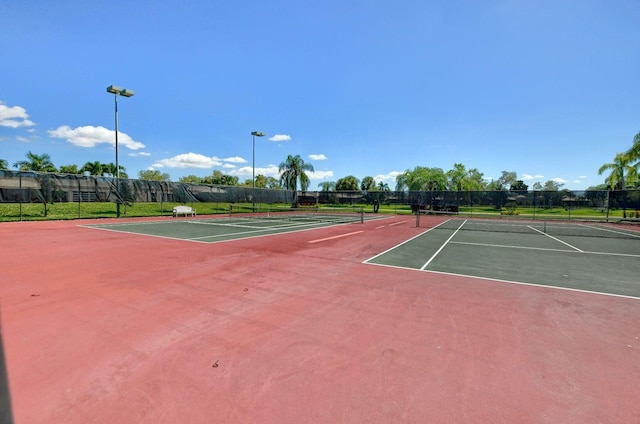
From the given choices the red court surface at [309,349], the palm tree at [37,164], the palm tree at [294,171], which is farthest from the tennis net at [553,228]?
the palm tree at [37,164]

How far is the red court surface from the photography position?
238cm

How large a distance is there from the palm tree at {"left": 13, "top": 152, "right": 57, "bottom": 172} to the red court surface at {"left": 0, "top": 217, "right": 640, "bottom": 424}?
49395mm

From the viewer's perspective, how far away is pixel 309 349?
331cm

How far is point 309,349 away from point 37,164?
185 ft

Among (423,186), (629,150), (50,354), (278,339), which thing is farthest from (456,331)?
(423,186)

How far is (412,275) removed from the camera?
6.66 m

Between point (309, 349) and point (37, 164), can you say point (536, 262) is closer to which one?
point (309, 349)

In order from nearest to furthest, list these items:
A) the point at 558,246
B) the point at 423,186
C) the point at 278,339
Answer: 1. the point at 278,339
2. the point at 558,246
3. the point at 423,186

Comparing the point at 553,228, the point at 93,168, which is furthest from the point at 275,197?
the point at 93,168

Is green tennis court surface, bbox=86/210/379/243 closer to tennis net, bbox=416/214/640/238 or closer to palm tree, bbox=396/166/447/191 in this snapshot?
tennis net, bbox=416/214/640/238

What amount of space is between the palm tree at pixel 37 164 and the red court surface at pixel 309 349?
4940 centimetres

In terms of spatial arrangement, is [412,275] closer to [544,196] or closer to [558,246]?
[558,246]

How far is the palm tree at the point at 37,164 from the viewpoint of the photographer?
40.6 meters

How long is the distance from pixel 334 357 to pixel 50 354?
120 inches
